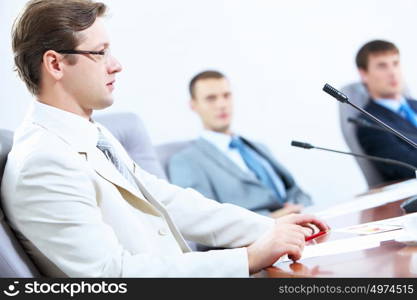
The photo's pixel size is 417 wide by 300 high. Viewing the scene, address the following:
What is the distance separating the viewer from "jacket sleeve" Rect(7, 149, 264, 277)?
1328 millimetres

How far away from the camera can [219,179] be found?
3416 mm

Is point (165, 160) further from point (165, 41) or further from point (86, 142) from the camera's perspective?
point (86, 142)

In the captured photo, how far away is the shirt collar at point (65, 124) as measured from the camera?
60.5 inches

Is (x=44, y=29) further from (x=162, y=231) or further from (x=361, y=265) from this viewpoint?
(x=361, y=265)

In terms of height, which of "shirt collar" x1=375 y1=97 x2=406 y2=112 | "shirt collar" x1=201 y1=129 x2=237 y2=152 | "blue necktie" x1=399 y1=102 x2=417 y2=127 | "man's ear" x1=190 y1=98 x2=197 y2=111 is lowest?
"shirt collar" x1=201 y1=129 x2=237 y2=152

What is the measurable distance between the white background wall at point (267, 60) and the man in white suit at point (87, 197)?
7.36ft

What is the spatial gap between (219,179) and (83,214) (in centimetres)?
209

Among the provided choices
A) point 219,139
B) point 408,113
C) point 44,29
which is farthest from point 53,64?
point 408,113

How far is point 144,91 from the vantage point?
13.4 feet

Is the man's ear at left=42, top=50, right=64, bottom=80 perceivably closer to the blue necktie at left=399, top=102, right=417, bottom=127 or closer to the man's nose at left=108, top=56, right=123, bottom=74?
the man's nose at left=108, top=56, right=123, bottom=74

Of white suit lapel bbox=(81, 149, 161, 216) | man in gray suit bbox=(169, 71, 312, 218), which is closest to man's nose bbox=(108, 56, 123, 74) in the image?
white suit lapel bbox=(81, 149, 161, 216)

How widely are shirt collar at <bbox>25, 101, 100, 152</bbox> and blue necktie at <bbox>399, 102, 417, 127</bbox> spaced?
271cm

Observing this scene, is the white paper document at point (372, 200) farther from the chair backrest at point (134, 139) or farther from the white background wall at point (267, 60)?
the white background wall at point (267, 60)

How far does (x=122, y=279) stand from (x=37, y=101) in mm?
541
